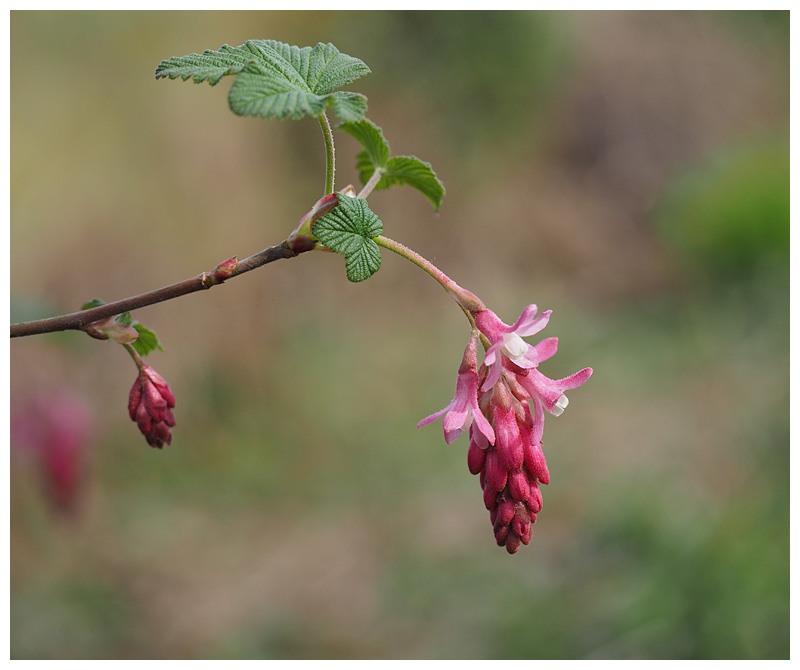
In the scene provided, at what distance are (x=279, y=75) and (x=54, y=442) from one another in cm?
141

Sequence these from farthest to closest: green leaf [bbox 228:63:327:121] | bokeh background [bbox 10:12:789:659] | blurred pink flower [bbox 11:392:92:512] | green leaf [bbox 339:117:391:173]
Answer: bokeh background [bbox 10:12:789:659] < blurred pink flower [bbox 11:392:92:512] < green leaf [bbox 339:117:391:173] < green leaf [bbox 228:63:327:121]

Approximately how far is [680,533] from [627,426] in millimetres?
1700

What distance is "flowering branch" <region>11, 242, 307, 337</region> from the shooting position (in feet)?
2.11

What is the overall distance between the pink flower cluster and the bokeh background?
3.02 ft

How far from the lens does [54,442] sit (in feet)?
5.87

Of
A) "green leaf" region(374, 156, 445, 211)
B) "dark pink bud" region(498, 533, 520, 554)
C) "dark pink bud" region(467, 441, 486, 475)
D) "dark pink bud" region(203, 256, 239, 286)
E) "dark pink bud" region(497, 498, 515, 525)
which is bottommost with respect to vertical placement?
"dark pink bud" region(498, 533, 520, 554)

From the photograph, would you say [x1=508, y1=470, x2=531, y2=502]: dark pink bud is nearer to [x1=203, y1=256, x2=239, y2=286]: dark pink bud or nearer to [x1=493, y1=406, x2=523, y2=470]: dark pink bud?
[x1=493, y1=406, x2=523, y2=470]: dark pink bud

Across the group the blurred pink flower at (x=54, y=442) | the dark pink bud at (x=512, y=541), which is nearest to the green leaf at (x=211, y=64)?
the dark pink bud at (x=512, y=541)

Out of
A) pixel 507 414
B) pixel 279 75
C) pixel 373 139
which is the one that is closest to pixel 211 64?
pixel 279 75

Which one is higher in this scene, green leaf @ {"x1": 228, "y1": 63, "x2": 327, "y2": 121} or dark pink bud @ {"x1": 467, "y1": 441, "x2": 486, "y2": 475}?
green leaf @ {"x1": 228, "y1": 63, "x2": 327, "y2": 121}

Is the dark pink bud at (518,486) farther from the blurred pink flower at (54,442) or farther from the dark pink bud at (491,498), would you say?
the blurred pink flower at (54,442)

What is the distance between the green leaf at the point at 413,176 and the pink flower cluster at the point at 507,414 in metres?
0.21

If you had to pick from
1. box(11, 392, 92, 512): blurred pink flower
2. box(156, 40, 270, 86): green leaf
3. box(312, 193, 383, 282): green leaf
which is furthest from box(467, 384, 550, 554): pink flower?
box(11, 392, 92, 512): blurred pink flower

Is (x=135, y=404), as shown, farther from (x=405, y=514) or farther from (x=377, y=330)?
(x=377, y=330)
